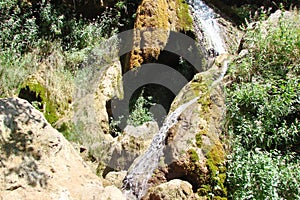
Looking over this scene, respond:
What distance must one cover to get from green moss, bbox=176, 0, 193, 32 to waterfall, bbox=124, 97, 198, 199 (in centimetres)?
336

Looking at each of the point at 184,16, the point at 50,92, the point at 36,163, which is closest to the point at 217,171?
the point at 36,163

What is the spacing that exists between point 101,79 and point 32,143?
4.32 m

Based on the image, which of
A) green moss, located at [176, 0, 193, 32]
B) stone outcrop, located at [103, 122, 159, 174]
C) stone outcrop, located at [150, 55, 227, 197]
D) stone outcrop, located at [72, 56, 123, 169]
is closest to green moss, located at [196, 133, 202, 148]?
stone outcrop, located at [150, 55, 227, 197]

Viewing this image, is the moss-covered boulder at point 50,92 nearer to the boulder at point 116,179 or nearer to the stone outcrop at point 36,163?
the boulder at point 116,179

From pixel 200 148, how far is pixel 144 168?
2.94 ft

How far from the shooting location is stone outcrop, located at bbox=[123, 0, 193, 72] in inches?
305

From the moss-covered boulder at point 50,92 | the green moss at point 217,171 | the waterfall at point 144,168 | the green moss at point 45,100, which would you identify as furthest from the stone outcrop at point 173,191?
the green moss at point 45,100

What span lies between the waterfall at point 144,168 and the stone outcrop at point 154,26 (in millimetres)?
2776

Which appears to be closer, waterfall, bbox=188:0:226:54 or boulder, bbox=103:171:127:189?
boulder, bbox=103:171:127:189

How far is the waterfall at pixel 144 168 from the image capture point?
461 centimetres

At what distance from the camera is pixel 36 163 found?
3377mm

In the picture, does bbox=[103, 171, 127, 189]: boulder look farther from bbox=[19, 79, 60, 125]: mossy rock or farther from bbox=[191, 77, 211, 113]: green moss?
bbox=[19, 79, 60, 125]: mossy rock

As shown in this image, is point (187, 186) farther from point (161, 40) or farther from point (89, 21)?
point (89, 21)

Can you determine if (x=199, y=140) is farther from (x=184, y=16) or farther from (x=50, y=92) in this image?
(x=184, y=16)
